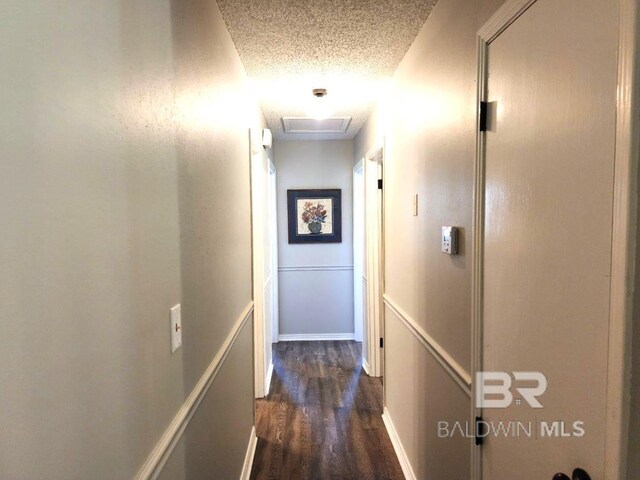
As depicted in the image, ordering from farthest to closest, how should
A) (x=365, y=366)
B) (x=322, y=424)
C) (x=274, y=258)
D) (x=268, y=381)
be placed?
(x=274, y=258)
(x=365, y=366)
(x=268, y=381)
(x=322, y=424)

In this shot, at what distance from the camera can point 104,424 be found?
0.70m

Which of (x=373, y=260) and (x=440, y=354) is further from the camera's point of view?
(x=373, y=260)

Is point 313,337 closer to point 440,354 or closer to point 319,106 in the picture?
point 319,106

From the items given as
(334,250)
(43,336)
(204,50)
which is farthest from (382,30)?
(334,250)

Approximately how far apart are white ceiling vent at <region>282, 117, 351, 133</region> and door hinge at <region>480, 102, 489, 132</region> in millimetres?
2433

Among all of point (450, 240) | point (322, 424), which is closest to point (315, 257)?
point (322, 424)

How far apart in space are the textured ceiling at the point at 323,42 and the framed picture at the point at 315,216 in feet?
5.27

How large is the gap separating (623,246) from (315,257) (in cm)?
397

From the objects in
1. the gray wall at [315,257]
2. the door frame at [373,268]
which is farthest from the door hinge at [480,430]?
the gray wall at [315,257]

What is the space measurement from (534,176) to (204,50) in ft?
4.10

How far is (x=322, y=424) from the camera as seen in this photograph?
2816mm

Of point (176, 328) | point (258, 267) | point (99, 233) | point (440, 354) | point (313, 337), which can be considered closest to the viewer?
point (99, 233)

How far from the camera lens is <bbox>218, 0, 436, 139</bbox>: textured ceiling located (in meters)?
1.71

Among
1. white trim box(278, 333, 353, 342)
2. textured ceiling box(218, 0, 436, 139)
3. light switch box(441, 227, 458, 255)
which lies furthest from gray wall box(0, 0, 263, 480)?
white trim box(278, 333, 353, 342)
